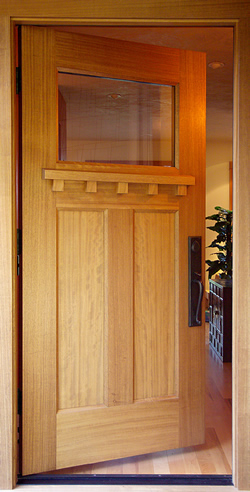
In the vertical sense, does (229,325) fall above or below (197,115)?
below

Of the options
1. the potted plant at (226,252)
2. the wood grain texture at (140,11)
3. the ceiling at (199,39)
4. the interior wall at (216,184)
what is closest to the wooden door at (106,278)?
the wood grain texture at (140,11)

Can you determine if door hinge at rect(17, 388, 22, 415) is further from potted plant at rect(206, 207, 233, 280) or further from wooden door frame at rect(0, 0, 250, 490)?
potted plant at rect(206, 207, 233, 280)

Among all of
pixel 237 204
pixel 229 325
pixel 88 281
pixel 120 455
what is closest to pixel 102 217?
pixel 88 281

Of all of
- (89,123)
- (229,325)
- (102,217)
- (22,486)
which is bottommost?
(22,486)

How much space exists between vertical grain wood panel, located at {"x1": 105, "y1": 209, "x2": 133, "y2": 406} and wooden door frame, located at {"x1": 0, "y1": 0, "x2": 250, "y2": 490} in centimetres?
45

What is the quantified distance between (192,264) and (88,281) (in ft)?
1.80

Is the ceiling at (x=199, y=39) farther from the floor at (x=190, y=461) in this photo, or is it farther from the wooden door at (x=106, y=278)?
the floor at (x=190, y=461)

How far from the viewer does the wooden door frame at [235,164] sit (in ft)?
6.33

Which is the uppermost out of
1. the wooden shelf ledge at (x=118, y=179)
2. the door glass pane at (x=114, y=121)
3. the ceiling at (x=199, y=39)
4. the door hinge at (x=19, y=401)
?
the ceiling at (x=199, y=39)

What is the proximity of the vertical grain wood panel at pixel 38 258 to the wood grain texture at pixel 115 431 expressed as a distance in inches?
2.8

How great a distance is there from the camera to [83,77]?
2102mm

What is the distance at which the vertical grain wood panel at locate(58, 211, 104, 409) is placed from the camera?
6.81 feet


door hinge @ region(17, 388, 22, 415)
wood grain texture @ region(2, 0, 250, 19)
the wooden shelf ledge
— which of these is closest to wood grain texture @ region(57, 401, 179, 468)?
door hinge @ region(17, 388, 22, 415)

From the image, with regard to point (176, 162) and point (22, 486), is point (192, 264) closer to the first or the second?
point (176, 162)
